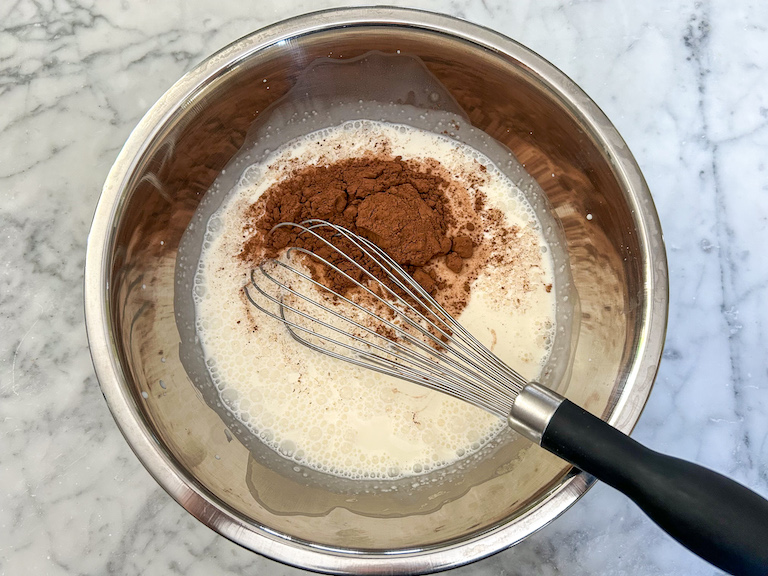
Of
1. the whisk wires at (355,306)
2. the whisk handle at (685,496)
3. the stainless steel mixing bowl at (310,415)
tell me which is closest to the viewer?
the whisk handle at (685,496)

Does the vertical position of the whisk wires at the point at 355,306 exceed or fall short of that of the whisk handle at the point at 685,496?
it exceeds it

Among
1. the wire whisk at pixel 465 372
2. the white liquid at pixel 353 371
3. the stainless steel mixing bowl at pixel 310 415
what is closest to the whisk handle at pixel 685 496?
the wire whisk at pixel 465 372

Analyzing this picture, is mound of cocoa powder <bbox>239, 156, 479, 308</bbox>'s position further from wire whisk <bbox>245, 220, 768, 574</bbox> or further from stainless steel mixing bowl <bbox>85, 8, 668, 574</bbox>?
stainless steel mixing bowl <bbox>85, 8, 668, 574</bbox>

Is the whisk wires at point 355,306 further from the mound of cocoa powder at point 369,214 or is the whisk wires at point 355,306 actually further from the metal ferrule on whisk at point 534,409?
the metal ferrule on whisk at point 534,409

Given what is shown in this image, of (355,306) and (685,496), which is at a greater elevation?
(355,306)

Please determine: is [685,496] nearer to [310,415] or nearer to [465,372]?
[465,372]

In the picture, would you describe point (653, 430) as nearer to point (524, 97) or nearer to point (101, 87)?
point (524, 97)

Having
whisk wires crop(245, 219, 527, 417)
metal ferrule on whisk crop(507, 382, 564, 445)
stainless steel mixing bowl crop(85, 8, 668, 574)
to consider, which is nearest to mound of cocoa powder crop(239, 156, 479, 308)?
whisk wires crop(245, 219, 527, 417)

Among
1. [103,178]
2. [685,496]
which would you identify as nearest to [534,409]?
[685,496]
